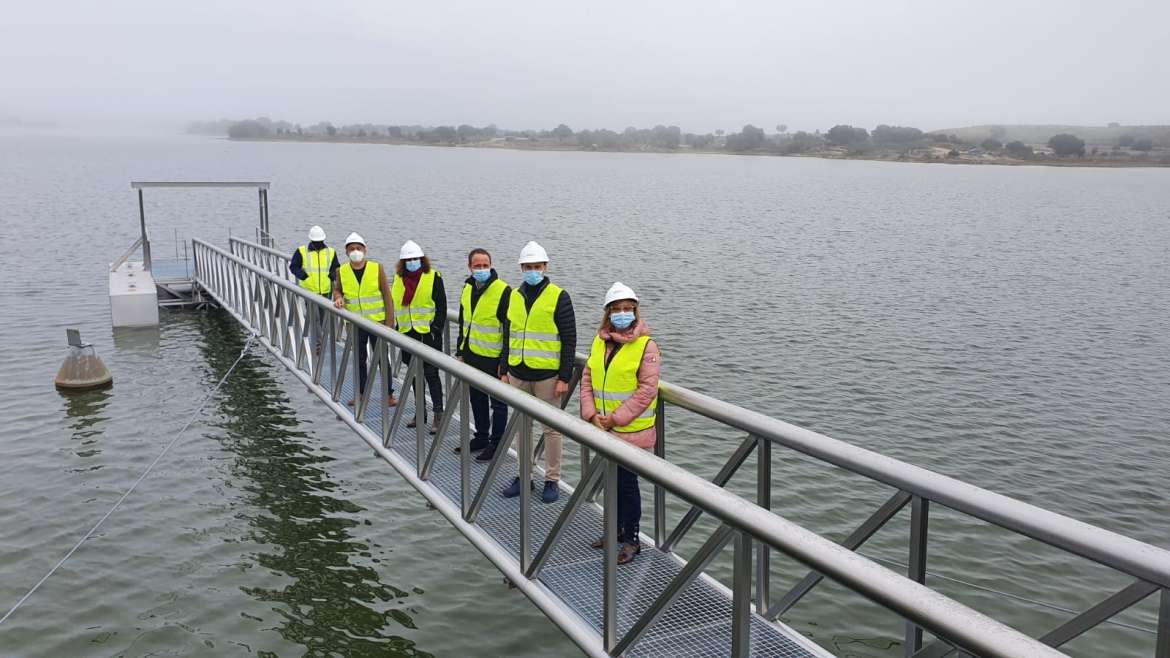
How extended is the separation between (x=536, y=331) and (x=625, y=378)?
4.00ft

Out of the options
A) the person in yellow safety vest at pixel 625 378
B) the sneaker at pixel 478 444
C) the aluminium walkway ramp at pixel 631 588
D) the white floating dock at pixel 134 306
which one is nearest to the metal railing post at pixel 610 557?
the aluminium walkway ramp at pixel 631 588

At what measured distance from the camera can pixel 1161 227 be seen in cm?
4731

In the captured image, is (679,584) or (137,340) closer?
(679,584)

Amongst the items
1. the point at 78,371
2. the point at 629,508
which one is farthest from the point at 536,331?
the point at 78,371

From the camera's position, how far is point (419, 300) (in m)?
8.65

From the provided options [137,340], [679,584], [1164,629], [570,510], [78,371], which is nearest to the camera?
[1164,629]

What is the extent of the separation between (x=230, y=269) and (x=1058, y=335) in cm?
1792

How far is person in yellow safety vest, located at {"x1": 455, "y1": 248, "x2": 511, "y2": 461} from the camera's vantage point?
7.41 meters

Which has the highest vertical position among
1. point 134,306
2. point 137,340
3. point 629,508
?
point 629,508

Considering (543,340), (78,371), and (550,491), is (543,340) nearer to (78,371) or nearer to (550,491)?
(550,491)

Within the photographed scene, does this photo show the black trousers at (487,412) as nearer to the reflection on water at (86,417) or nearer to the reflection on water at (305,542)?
the reflection on water at (305,542)

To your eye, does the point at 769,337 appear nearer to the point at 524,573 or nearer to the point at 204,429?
the point at 204,429

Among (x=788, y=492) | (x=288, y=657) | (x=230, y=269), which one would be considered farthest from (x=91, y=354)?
(x=788, y=492)

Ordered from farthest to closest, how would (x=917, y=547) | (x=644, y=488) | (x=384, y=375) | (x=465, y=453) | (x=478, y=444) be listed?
(x=644, y=488), (x=384, y=375), (x=478, y=444), (x=465, y=453), (x=917, y=547)
